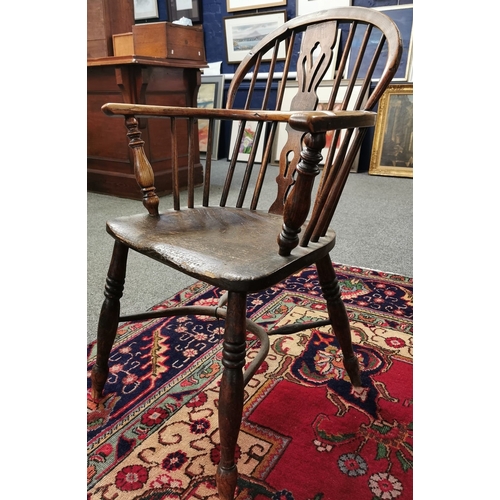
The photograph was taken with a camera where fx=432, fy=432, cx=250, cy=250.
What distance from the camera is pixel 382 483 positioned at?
1008mm

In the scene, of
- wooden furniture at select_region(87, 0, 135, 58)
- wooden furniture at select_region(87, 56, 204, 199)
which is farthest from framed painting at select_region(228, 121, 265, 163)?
wooden furniture at select_region(87, 0, 135, 58)

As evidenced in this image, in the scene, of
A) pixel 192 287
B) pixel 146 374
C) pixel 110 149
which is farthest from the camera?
pixel 110 149

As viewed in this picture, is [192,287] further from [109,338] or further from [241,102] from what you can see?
[241,102]

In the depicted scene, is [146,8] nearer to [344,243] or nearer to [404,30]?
[404,30]

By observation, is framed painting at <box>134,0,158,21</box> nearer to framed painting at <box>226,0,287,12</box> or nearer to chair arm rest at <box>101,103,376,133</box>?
framed painting at <box>226,0,287,12</box>

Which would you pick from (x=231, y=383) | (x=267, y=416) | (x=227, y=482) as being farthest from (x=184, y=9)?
(x=227, y=482)

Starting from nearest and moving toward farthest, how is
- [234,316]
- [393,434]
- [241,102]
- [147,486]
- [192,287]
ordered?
[234,316] → [147,486] → [393,434] → [192,287] → [241,102]

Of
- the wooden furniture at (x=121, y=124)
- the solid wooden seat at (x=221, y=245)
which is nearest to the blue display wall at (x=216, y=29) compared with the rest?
the wooden furniture at (x=121, y=124)

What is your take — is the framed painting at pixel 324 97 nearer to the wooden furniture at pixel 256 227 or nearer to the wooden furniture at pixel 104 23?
the wooden furniture at pixel 104 23

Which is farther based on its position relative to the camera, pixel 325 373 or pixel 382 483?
pixel 325 373

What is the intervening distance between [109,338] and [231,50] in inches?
191

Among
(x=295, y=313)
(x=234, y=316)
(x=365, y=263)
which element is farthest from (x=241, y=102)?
(x=234, y=316)

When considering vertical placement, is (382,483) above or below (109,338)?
below

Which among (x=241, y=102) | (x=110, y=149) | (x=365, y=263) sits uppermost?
(x=241, y=102)
